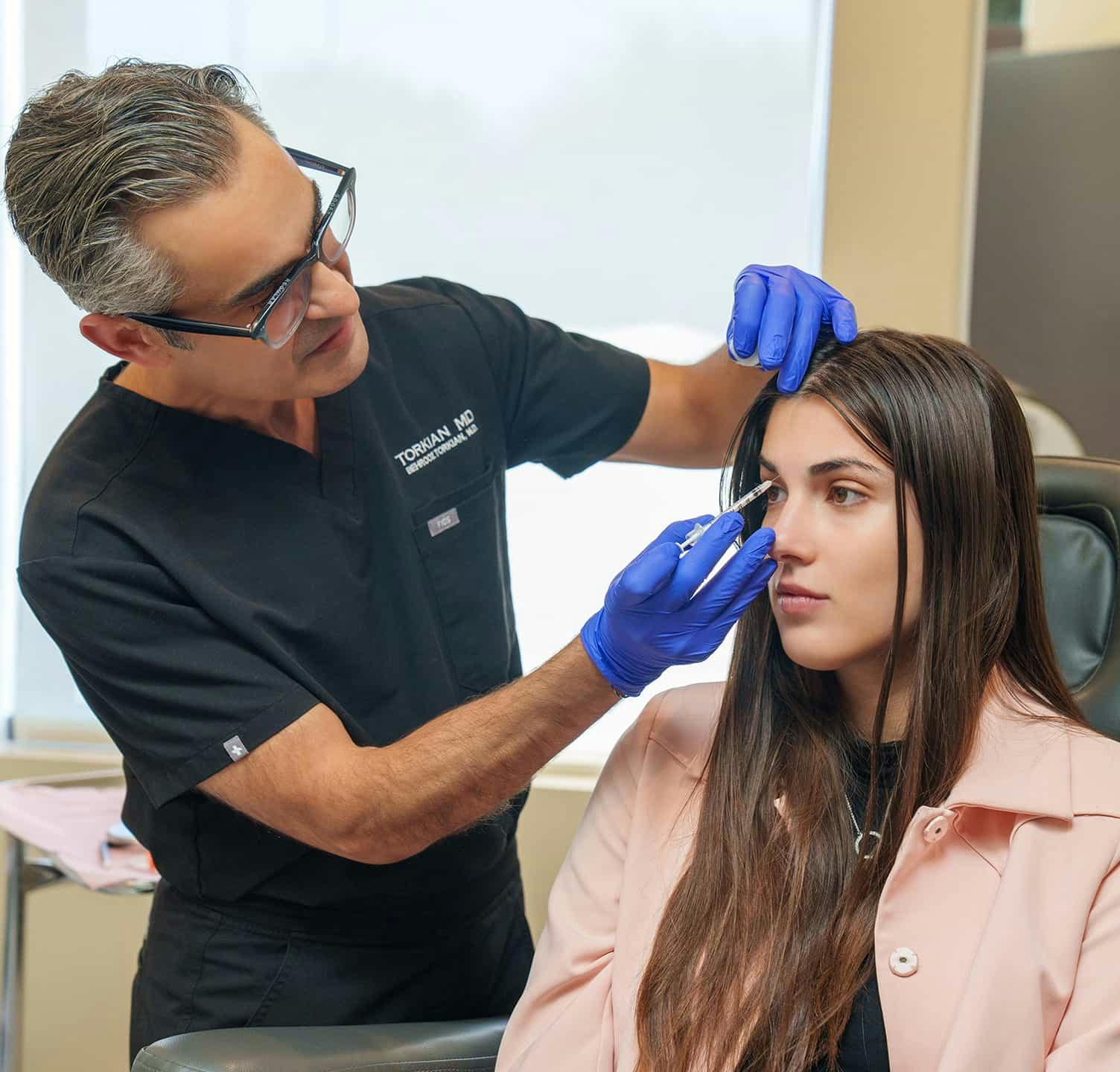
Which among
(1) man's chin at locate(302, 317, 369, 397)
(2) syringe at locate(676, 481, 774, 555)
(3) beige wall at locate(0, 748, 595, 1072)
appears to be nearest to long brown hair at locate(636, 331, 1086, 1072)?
(2) syringe at locate(676, 481, 774, 555)

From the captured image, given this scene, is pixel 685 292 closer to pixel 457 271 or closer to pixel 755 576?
pixel 457 271

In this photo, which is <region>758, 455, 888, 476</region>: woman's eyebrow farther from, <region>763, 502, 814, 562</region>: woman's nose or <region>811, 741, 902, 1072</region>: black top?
<region>811, 741, 902, 1072</region>: black top

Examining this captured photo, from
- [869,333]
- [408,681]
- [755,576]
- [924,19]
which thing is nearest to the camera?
[755,576]

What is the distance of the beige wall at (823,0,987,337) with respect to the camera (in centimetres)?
202

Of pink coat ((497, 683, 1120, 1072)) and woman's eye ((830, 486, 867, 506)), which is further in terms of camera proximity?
woman's eye ((830, 486, 867, 506))

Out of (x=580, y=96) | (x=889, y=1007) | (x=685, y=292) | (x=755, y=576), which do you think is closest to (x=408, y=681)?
(x=755, y=576)

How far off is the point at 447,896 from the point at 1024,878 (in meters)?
0.72

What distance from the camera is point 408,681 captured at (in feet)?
4.72

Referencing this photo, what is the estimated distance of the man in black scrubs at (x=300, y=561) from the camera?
1169 mm

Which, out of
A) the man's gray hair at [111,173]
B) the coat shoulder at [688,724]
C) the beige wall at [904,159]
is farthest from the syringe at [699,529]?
the beige wall at [904,159]

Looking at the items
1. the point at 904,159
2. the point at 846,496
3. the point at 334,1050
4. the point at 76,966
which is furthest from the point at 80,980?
the point at 904,159

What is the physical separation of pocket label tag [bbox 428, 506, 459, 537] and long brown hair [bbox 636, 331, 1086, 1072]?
0.48 meters

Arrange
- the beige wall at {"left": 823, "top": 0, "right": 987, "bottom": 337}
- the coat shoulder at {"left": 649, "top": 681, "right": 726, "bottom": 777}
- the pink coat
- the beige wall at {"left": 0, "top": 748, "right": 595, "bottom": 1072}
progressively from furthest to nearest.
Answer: the beige wall at {"left": 0, "top": 748, "right": 595, "bottom": 1072}
the beige wall at {"left": 823, "top": 0, "right": 987, "bottom": 337}
the coat shoulder at {"left": 649, "top": 681, "right": 726, "bottom": 777}
the pink coat

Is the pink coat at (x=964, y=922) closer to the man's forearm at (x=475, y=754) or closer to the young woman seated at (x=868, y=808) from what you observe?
the young woman seated at (x=868, y=808)
